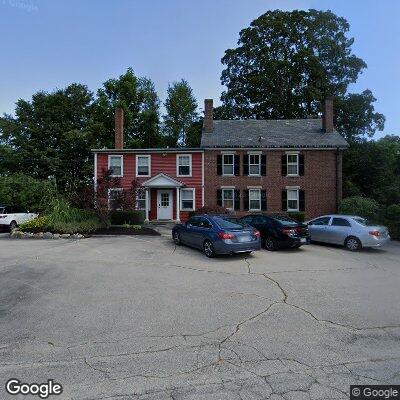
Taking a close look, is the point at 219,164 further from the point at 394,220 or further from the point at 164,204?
the point at 394,220

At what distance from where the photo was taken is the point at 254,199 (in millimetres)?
27266

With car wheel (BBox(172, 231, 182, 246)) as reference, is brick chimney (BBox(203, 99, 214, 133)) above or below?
above

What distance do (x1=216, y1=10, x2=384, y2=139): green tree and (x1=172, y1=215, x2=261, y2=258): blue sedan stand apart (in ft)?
102

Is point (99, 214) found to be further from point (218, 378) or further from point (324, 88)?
point (324, 88)

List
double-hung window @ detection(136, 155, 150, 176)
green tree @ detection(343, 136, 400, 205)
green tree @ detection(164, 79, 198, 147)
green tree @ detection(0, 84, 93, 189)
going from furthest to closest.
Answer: green tree @ detection(164, 79, 198, 147) → green tree @ detection(0, 84, 93, 189) → green tree @ detection(343, 136, 400, 205) → double-hung window @ detection(136, 155, 150, 176)

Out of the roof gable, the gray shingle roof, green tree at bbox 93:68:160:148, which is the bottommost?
the roof gable

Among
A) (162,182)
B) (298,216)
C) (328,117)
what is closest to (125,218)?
(162,182)

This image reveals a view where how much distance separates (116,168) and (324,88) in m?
27.0

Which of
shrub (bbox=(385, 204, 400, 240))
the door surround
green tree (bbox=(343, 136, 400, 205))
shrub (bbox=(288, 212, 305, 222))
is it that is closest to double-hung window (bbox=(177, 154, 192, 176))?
the door surround

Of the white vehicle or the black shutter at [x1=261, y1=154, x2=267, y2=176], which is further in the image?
the black shutter at [x1=261, y1=154, x2=267, y2=176]

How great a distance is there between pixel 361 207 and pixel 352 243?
8.35 m

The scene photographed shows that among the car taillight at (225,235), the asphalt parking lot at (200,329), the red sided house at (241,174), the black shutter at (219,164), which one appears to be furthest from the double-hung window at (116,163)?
the car taillight at (225,235)

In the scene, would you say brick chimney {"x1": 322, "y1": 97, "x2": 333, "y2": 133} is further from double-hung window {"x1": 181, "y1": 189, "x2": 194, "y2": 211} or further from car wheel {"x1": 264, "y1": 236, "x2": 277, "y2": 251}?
car wheel {"x1": 264, "y1": 236, "x2": 277, "y2": 251}

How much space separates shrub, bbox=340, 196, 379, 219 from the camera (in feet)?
68.1
